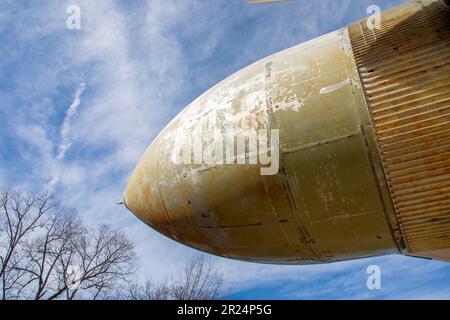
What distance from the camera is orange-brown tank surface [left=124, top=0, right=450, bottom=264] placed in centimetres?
426

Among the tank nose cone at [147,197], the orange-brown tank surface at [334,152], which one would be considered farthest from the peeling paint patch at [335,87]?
the tank nose cone at [147,197]

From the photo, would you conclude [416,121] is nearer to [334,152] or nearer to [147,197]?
[334,152]

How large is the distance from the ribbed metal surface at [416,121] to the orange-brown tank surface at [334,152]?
1cm

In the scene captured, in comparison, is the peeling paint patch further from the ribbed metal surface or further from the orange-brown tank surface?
the ribbed metal surface

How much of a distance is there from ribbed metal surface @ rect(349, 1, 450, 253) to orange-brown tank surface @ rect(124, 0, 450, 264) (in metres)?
0.01

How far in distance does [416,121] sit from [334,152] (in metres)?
0.93

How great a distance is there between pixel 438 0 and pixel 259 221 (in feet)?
12.6

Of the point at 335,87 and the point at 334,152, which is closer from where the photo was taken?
the point at 334,152

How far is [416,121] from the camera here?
419 cm

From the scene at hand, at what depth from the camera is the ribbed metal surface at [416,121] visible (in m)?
4.15

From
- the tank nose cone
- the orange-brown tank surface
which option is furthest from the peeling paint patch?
the tank nose cone

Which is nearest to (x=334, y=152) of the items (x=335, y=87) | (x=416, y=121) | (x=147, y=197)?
(x=335, y=87)

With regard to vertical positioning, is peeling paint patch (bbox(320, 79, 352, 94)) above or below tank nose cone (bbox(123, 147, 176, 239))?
above

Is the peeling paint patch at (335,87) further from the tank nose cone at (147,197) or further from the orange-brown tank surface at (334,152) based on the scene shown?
the tank nose cone at (147,197)
